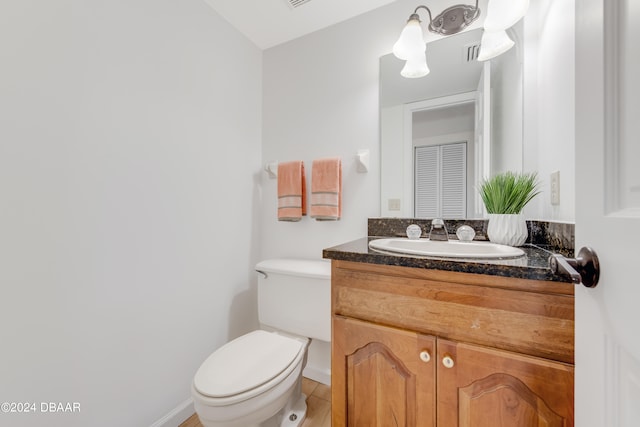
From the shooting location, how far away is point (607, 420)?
0.36 meters

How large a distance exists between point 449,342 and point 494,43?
1257 mm

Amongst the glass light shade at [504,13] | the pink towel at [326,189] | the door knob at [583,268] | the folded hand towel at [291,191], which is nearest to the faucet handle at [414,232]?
the pink towel at [326,189]

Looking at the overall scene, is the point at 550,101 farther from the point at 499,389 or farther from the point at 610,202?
the point at 499,389

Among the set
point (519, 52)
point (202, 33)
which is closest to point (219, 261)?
point (202, 33)

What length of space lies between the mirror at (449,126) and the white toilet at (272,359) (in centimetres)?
60

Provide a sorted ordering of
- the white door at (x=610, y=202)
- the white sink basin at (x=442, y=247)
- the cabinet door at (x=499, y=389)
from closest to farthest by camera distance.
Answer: the white door at (x=610, y=202)
the cabinet door at (x=499, y=389)
the white sink basin at (x=442, y=247)

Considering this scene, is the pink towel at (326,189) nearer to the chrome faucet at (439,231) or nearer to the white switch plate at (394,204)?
the white switch plate at (394,204)

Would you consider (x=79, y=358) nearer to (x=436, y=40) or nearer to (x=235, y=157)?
(x=235, y=157)

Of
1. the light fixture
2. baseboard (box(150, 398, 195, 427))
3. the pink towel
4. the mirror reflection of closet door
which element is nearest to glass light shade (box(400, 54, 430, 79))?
the light fixture

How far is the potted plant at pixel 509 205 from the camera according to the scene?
0.98 meters

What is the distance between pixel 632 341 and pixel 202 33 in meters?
A: 1.87

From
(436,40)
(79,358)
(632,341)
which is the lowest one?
(79,358)

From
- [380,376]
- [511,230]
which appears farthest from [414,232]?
[380,376]

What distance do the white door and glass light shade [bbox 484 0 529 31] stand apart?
78 cm
